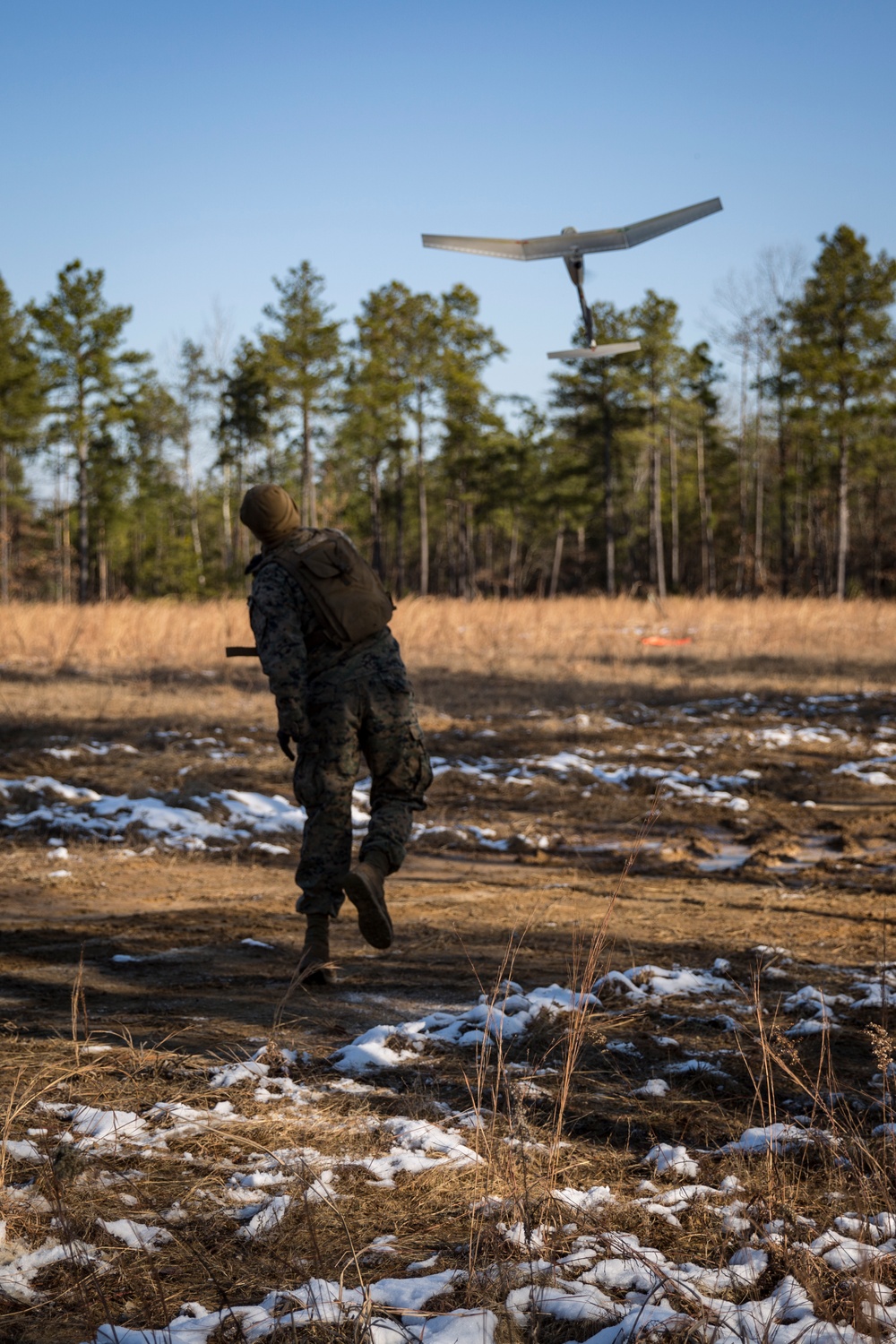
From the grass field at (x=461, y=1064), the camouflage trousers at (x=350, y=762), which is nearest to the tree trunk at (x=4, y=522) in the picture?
the grass field at (x=461, y=1064)

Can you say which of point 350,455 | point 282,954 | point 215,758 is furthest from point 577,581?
point 282,954

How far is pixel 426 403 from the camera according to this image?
41.5 m

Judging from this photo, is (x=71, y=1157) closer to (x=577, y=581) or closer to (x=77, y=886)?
(x=77, y=886)

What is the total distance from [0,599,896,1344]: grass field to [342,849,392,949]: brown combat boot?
26cm

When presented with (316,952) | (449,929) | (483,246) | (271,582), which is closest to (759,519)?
(483,246)

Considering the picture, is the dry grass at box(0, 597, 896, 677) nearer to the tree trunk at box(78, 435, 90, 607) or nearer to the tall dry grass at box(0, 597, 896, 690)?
the tall dry grass at box(0, 597, 896, 690)

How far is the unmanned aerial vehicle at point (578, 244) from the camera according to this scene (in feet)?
19.9

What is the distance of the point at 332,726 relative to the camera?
4.43 metres

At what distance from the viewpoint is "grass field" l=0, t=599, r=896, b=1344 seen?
6.75ft

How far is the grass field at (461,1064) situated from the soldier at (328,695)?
1.61ft

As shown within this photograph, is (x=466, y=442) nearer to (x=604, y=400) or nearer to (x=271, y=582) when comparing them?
(x=604, y=400)

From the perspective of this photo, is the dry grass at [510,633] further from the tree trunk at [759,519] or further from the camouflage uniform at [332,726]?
the tree trunk at [759,519]

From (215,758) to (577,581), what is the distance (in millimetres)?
55220

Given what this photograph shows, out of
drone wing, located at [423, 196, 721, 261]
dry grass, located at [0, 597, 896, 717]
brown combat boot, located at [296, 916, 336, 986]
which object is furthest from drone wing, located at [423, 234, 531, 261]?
dry grass, located at [0, 597, 896, 717]
